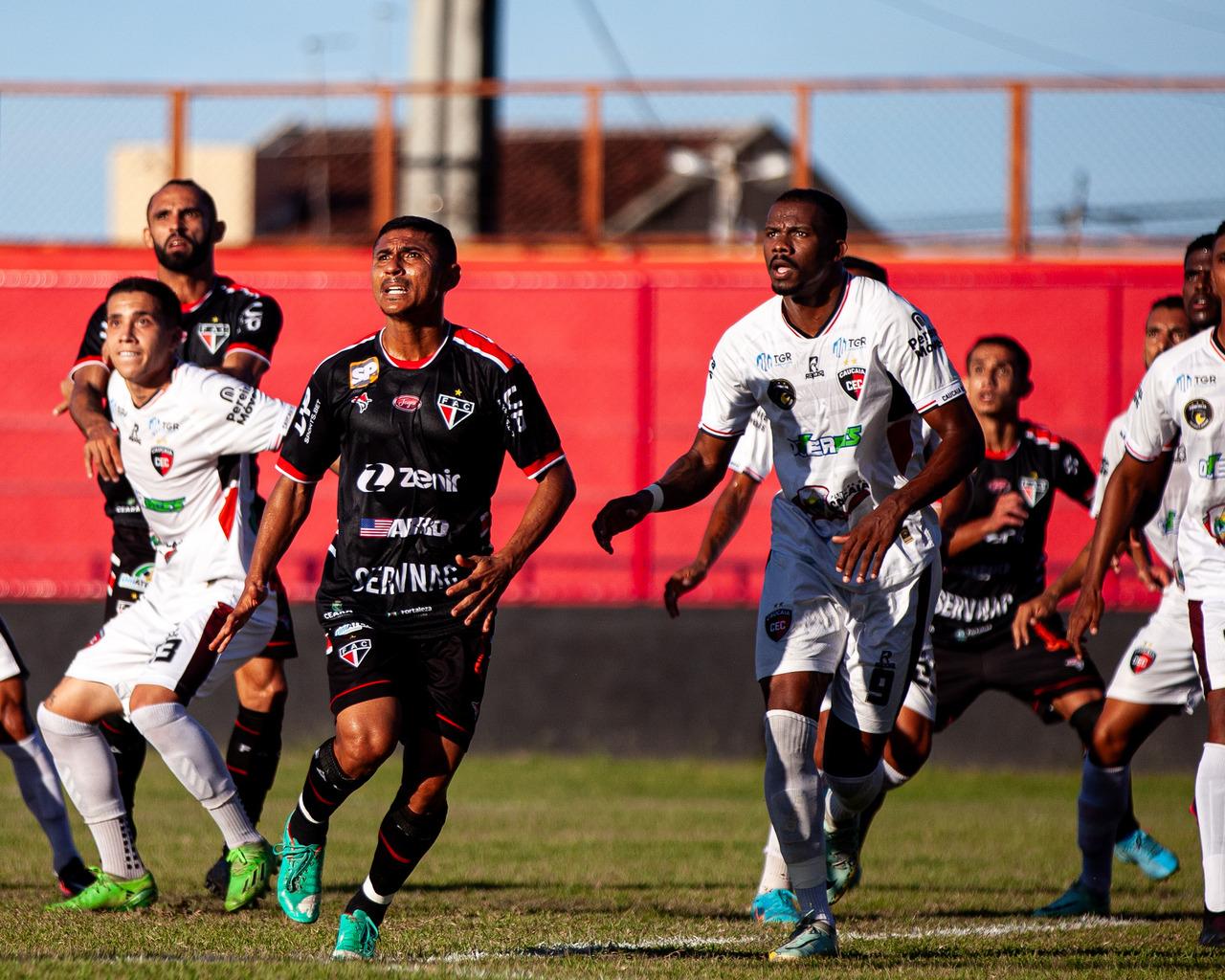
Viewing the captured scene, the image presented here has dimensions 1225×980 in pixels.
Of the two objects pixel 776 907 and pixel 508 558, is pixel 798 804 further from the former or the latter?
pixel 508 558

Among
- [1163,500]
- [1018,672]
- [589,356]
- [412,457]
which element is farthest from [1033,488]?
[589,356]

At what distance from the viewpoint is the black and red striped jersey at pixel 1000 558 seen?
8242 millimetres

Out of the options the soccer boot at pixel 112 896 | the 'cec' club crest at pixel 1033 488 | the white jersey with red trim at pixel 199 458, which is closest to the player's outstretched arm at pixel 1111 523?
the 'cec' club crest at pixel 1033 488

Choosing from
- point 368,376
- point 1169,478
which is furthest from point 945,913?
point 368,376

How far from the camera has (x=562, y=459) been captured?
578cm

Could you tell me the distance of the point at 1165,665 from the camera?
23.0 feet

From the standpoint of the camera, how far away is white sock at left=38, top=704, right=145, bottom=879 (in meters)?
6.61

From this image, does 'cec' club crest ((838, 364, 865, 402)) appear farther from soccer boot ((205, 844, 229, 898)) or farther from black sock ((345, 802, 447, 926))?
soccer boot ((205, 844, 229, 898))

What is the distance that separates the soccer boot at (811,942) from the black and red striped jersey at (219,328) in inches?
137

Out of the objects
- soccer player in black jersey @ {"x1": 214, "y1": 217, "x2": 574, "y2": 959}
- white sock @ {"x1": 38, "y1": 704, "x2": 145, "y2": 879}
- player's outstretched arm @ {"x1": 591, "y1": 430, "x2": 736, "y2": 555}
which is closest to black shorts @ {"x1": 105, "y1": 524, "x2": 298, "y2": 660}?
white sock @ {"x1": 38, "y1": 704, "x2": 145, "y2": 879}

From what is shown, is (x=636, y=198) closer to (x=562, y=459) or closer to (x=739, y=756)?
(x=739, y=756)

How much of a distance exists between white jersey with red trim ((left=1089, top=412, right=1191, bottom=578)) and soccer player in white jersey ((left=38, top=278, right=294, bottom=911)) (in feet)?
11.7

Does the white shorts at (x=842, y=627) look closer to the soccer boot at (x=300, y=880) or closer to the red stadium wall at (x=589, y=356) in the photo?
the soccer boot at (x=300, y=880)

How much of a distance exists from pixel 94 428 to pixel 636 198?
39481mm
